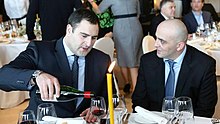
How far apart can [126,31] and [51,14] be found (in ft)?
2.98

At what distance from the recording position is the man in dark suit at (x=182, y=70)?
2498 mm

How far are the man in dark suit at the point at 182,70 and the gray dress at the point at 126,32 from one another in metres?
1.98

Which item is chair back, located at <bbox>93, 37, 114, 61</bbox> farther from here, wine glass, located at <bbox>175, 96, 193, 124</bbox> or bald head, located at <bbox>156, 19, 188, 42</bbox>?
wine glass, located at <bbox>175, 96, 193, 124</bbox>

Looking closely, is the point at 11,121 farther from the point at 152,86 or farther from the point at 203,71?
the point at 203,71

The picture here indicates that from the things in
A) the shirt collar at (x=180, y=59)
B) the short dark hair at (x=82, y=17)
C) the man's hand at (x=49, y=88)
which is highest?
the short dark hair at (x=82, y=17)

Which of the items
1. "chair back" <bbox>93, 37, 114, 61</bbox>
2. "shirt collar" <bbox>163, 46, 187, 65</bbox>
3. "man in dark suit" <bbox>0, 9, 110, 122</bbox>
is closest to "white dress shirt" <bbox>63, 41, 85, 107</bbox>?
"man in dark suit" <bbox>0, 9, 110, 122</bbox>

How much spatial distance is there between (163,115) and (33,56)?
33.8 inches

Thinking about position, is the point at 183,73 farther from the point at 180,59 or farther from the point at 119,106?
the point at 119,106

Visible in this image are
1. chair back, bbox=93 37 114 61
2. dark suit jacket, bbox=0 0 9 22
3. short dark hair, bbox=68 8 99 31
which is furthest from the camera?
dark suit jacket, bbox=0 0 9 22

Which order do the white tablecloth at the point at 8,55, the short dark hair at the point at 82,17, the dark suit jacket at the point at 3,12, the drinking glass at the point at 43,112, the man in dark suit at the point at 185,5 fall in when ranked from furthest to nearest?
the man in dark suit at the point at 185,5
the dark suit jacket at the point at 3,12
the white tablecloth at the point at 8,55
the short dark hair at the point at 82,17
the drinking glass at the point at 43,112

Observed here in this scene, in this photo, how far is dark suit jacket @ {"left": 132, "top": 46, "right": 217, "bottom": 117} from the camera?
8.20 ft

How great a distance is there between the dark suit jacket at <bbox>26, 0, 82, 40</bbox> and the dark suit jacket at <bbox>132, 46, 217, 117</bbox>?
5.99ft

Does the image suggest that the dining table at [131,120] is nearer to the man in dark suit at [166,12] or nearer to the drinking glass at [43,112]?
the drinking glass at [43,112]

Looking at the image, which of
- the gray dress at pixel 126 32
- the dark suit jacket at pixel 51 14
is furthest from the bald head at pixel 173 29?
the gray dress at pixel 126 32
